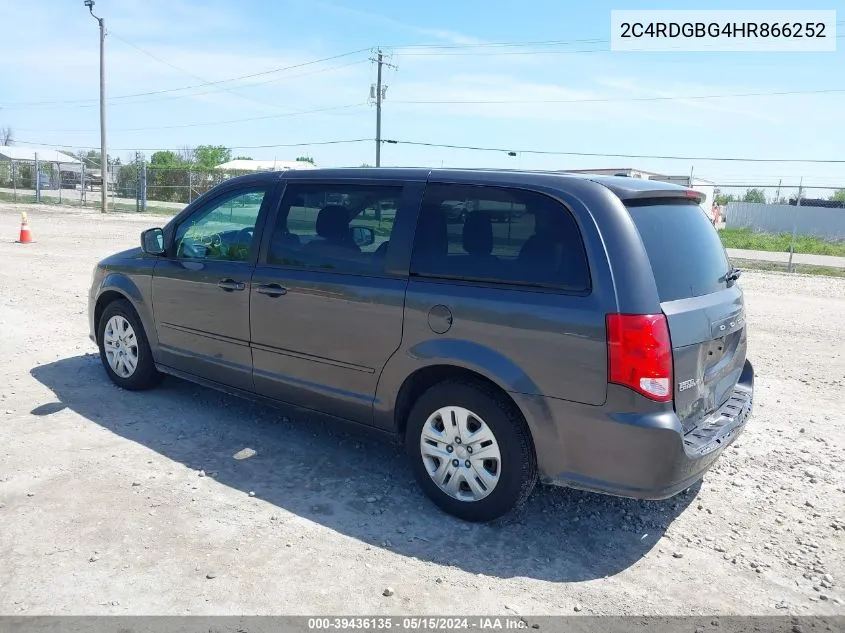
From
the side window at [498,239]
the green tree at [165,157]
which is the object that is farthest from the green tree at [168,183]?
the side window at [498,239]

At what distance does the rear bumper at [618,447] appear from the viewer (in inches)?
126

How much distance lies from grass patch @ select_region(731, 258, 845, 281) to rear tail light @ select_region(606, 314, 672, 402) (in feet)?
50.9

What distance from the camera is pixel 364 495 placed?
407 cm

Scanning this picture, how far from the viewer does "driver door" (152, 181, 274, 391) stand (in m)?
4.77

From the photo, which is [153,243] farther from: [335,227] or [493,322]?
[493,322]

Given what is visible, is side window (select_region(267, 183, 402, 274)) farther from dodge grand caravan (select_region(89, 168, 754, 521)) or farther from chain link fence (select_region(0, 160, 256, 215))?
chain link fence (select_region(0, 160, 256, 215))

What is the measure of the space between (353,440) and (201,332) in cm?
135

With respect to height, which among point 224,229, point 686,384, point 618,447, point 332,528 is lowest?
point 332,528

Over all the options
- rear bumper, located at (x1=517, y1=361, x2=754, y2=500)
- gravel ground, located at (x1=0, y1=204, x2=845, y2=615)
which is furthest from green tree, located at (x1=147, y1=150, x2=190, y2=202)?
rear bumper, located at (x1=517, y1=361, x2=754, y2=500)

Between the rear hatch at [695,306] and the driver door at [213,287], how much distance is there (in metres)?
2.59

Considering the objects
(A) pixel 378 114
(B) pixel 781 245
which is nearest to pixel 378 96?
(A) pixel 378 114

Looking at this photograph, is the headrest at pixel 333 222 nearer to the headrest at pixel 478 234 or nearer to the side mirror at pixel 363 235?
the side mirror at pixel 363 235

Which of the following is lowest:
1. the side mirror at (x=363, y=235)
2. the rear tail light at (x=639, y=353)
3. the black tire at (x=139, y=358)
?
the black tire at (x=139, y=358)

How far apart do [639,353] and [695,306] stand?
0.55m
